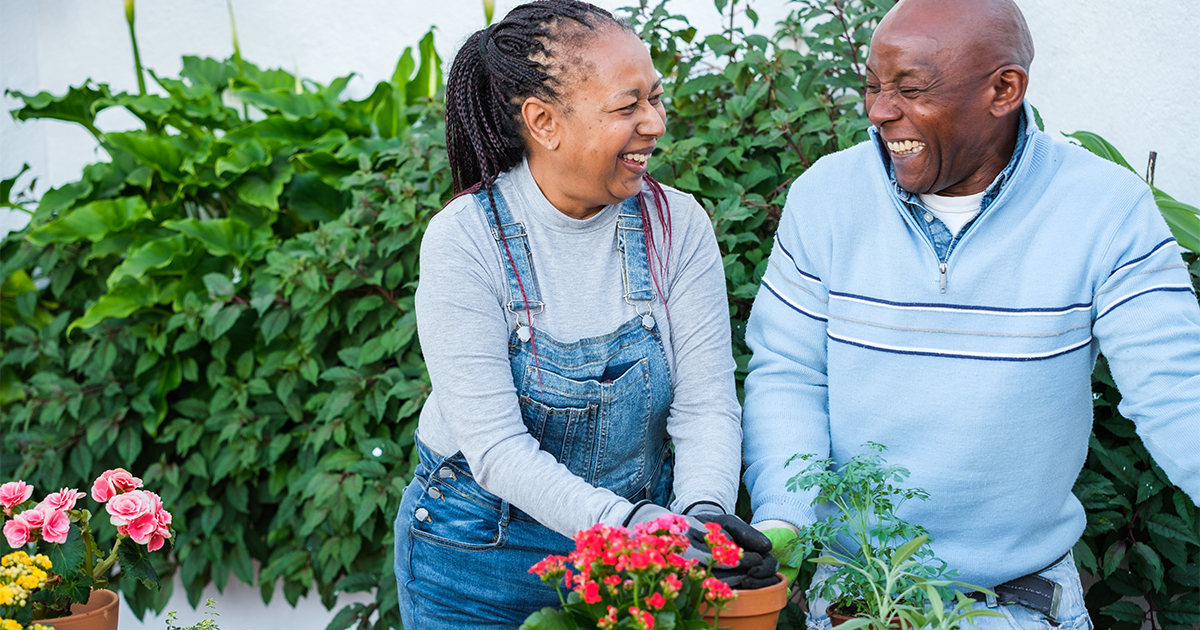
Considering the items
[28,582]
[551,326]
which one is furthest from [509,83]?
[28,582]

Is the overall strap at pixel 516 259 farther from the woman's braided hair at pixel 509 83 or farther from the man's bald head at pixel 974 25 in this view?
the man's bald head at pixel 974 25

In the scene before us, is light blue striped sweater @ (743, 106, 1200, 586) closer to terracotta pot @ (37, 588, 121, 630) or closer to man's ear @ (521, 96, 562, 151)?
man's ear @ (521, 96, 562, 151)

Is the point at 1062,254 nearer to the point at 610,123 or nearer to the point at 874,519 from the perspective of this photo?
the point at 874,519

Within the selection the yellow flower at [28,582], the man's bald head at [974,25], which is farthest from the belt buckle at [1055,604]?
the yellow flower at [28,582]

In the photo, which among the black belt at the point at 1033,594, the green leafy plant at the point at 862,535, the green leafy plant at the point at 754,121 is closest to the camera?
the green leafy plant at the point at 862,535

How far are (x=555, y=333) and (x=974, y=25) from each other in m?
0.80

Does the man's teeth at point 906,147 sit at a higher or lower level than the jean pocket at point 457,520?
higher

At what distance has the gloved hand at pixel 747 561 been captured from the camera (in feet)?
4.25

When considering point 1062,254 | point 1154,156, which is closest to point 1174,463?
point 1062,254

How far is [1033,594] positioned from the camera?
159 cm

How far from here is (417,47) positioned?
3932 mm

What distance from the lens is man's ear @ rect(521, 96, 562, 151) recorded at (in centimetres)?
160

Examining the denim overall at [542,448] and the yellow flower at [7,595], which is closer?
the yellow flower at [7,595]

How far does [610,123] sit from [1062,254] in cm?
73
